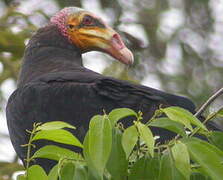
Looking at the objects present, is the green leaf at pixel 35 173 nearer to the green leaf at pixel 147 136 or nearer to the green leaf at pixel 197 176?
the green leaf at pixel 147 136

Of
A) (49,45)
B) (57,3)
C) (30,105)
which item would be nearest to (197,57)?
(57,3)

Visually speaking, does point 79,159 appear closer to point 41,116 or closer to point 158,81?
point 41,116

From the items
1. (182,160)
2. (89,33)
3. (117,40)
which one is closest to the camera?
(182,160)

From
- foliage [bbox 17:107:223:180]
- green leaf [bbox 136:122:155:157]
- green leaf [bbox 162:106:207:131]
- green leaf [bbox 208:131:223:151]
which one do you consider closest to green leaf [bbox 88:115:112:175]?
foliage [bbox 17:107:223:180]

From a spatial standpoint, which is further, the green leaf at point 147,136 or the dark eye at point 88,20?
the dark eye at point 88,20

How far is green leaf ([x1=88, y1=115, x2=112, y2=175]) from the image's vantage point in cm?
263

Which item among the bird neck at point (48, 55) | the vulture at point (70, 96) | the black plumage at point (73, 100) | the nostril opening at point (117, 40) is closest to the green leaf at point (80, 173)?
the vulture at point (70, 96)

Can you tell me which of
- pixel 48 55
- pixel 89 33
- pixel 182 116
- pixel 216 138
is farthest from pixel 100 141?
pixel 89 33

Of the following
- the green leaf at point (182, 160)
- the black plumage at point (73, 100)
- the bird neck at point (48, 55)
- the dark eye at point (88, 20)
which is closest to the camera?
the green leaf at point (182, 160)

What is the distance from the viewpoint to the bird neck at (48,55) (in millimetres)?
5379

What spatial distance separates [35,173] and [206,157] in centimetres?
56

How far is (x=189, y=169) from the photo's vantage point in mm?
2625

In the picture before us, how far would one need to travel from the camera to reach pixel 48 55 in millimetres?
5641

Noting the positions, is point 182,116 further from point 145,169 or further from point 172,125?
point 145,169
